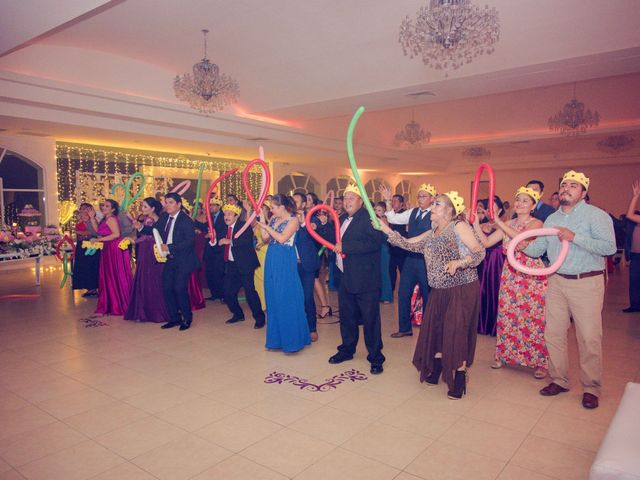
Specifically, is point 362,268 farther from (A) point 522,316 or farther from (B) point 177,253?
(B) point 177,253

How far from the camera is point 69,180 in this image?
1173cm

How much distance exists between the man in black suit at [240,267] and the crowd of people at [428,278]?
0.05 feet

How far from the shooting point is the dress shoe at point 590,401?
349 cm

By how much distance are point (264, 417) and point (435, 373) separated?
1.51m

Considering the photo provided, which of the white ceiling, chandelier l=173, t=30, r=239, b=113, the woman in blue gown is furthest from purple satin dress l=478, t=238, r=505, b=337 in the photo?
chandelier l=173, t=30, r=239, b=113

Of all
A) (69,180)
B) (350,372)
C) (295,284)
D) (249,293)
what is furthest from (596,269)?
(69,180)

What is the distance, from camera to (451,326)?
3.65 meters

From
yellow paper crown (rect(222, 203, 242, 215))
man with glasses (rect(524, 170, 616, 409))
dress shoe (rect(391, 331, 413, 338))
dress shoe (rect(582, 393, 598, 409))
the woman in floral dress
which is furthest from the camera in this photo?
yellow paper crown (rect(222, 203, 242, 215))

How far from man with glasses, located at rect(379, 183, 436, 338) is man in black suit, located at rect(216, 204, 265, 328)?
1716mm

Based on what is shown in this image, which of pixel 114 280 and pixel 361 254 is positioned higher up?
pixel 361 254

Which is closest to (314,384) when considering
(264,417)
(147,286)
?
(264,417)

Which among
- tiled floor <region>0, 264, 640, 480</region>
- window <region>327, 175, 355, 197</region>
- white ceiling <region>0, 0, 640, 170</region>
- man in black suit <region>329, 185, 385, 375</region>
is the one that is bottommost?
tiled floor <region>0, 264, 640, 480</region>

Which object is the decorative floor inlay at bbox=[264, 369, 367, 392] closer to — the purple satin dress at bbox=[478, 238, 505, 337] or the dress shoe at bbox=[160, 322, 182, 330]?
the purple satin dress at bbox=[478, 238, 505, 337]

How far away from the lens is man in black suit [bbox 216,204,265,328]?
5605 millimetres
